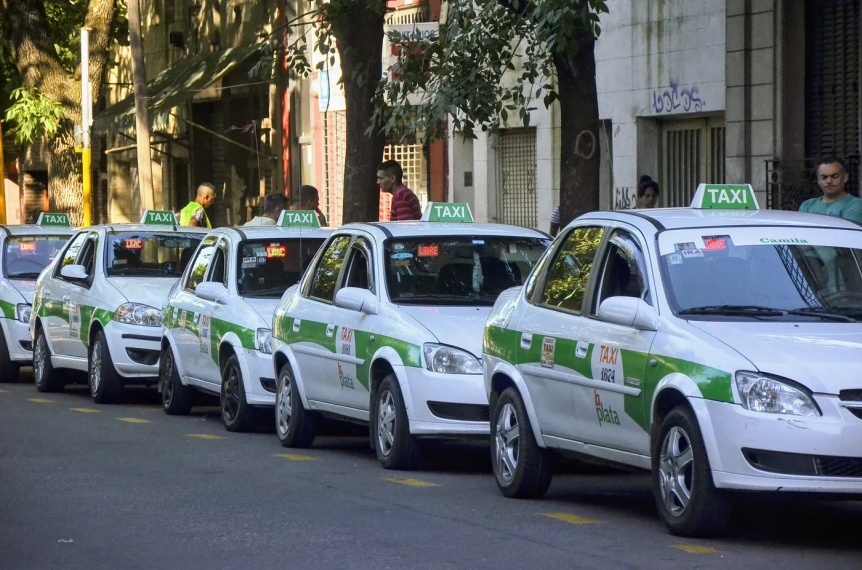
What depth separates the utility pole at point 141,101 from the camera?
1077 inches

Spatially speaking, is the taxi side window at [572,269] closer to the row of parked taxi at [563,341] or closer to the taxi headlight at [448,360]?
the row of parked taxi at [563,341]

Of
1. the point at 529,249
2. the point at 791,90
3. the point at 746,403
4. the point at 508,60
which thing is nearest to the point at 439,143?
the point at 791,90

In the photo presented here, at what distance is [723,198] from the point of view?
10250 mm

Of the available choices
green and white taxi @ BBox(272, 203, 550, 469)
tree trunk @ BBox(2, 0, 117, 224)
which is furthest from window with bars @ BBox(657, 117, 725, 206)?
tree trunk @ BBox(2, 0, 117, 224)

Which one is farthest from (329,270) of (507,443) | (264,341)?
(507,443)

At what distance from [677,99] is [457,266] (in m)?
9.91

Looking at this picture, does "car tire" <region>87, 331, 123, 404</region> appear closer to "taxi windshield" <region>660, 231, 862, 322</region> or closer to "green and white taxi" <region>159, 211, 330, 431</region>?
"green and white taxi" <region>159, 211, 330, 431</region>

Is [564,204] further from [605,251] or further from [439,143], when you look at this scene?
[439,143]

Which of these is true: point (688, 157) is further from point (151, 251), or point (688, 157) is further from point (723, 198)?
point (723, 198)

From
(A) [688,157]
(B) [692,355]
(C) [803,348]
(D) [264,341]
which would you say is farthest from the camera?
A: (A) [688,157]

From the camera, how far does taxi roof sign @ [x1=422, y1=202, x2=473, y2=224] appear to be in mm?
13031

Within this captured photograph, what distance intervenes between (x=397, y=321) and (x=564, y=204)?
4381 millimetres

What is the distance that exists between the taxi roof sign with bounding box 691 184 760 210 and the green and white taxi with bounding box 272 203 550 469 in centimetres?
177

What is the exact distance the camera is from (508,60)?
16.1 meters
